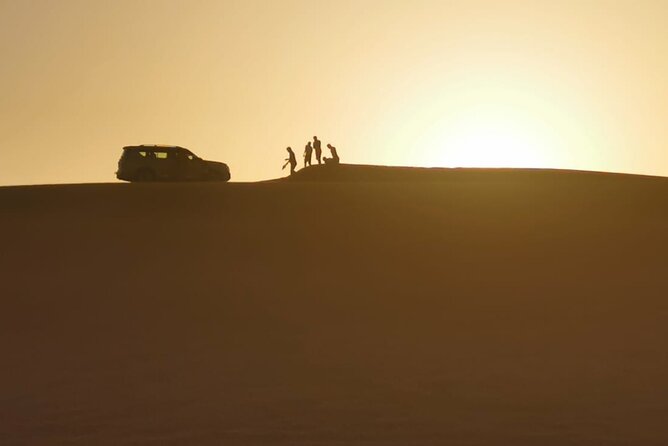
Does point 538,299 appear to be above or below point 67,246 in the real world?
below

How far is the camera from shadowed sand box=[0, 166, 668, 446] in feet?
28.7

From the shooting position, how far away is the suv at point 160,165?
37969mm

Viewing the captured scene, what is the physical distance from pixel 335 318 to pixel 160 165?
80.7 ft

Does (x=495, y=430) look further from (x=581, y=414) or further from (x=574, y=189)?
(x=574, y=189)

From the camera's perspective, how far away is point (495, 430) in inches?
326

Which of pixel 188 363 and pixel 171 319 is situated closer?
pixel 188 363

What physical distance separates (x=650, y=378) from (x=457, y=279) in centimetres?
759

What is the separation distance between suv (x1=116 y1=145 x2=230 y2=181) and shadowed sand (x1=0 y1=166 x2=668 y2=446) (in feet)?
27.6

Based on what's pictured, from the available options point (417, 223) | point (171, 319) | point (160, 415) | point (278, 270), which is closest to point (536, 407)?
point (160, 415)

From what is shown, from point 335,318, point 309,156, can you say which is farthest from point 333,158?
point 335,318

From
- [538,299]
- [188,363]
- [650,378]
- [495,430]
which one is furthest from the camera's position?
[538,299]

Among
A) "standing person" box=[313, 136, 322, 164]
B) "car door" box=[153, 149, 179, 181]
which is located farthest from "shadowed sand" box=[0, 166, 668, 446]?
"standing person" box=[313, 136, 322, 164]

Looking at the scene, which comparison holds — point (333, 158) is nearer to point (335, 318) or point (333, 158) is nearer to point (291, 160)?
point (291, 160)

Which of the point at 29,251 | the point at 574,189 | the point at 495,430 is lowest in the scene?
the point at 495,430
